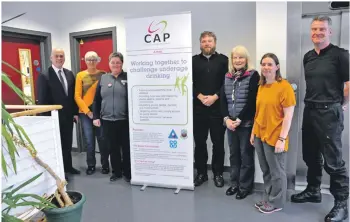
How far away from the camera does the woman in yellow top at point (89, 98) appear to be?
3.49m

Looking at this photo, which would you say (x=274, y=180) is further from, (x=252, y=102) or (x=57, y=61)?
(x=57, y=61)

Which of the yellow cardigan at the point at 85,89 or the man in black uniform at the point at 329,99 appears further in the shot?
the yellow cardigan at the point at 85,89

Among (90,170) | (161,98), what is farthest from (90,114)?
(161,98)

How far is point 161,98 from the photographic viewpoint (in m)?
2.93

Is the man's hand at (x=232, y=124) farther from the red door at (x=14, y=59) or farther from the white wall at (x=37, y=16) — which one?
the white wall at (x=37, y=16)

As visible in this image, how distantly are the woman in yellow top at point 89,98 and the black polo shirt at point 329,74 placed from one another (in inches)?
93.9

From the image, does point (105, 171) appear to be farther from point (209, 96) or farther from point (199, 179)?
point (209, 96)

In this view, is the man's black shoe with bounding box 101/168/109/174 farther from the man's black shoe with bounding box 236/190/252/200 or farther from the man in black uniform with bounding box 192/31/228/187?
the man's black shoe with bounding box 236/190/252/200

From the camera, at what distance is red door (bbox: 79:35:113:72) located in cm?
426

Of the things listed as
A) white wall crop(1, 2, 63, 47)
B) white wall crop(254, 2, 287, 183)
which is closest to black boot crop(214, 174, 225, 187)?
white wall crop(254, 2, 287, 183)

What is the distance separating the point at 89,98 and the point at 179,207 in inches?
68.1

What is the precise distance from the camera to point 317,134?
7.70 ft

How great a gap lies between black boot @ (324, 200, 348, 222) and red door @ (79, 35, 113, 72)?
3.30m

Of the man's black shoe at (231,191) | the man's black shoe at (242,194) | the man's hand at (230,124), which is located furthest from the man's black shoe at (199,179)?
the man's hand at (230,124)
